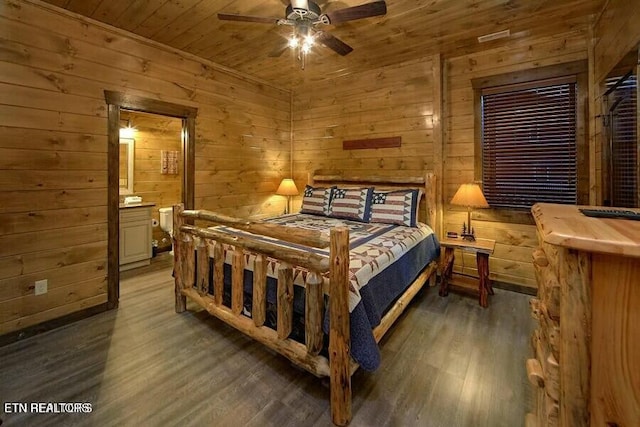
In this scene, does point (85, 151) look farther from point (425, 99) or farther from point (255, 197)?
point (425, 99)

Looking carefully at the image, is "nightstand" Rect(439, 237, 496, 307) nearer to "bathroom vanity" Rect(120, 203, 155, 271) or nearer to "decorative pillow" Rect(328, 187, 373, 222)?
"decorative pillow" Rect(328, 187, 373, 222)

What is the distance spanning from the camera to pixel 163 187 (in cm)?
492

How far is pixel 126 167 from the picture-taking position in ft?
14.6

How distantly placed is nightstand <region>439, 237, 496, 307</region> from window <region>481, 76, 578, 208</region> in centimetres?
63

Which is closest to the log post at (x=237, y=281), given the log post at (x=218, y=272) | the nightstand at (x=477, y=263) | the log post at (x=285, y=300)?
the log post at (x=218, y=272)

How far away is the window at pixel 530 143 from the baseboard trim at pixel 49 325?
13.3 ft

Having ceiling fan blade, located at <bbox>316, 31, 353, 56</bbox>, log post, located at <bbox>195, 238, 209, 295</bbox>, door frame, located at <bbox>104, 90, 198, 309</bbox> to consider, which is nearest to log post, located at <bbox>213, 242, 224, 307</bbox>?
log post, located at <bbox>195, 238, 209, 295</bbox>

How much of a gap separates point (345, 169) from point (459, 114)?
1.57m

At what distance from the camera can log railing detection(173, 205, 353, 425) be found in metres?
1.44

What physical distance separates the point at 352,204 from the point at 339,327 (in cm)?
201

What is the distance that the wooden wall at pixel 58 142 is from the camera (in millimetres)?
2164

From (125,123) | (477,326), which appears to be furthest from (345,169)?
(125,123)

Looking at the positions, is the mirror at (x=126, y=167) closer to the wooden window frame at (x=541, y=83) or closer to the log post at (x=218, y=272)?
the log post at (x=218, y=272)

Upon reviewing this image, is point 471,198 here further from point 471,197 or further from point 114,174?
point 114,174
